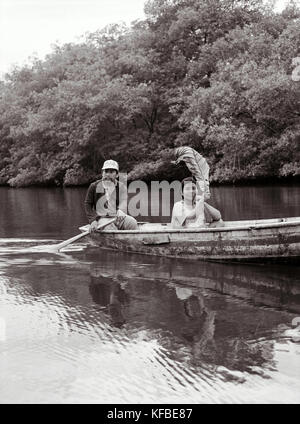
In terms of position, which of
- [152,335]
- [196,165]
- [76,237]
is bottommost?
[152,335]

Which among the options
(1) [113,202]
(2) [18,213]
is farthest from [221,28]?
(1) [113,202]

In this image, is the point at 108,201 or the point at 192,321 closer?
Answer: the point at 192,321

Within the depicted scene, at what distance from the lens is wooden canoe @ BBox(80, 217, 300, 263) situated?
276 inches

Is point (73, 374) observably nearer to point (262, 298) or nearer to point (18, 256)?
point (262, 298)

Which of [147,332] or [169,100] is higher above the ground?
[169,100]

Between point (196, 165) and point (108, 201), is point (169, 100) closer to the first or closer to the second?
point (108, 201)

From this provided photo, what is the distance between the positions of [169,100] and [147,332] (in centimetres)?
2695

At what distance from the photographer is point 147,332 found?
4.75 meters

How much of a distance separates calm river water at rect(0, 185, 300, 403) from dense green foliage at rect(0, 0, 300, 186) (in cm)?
1725

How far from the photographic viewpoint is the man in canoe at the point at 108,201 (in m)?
9.10

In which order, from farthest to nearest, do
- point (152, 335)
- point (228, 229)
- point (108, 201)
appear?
point (108, 201) < point (228, 229) < point (152, 335)

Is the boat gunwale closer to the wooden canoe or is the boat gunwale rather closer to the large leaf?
the wooden canoe

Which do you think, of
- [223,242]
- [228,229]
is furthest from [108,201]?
[228,229]

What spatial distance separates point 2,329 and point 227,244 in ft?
12.0
